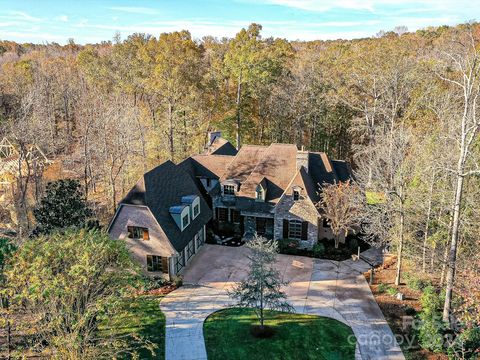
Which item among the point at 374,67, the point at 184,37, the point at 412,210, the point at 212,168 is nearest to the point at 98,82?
the point at 184,37

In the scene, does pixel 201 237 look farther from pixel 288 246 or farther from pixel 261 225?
pixel 288 246

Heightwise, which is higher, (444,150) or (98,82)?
(98,82)

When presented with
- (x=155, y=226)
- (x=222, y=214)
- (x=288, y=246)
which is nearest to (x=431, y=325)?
(x=288, y=246)

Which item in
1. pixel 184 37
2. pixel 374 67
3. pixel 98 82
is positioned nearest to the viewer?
pixel 374 67

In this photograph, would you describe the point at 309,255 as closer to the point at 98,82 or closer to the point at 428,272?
the point at 428,272

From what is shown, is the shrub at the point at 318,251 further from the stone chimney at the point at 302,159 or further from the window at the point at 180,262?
the window at the point at 180,262

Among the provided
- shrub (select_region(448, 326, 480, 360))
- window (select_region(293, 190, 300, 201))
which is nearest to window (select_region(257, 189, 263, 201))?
window (select_region(293, 190, 300, 201))

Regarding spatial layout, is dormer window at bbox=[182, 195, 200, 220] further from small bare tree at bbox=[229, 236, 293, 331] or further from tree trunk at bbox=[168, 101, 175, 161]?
tree trunk at bbox=[168, 101, 175, 161]
